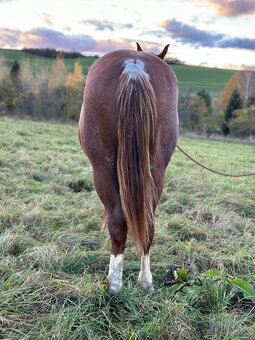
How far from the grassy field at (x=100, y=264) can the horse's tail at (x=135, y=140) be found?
0.53 metres

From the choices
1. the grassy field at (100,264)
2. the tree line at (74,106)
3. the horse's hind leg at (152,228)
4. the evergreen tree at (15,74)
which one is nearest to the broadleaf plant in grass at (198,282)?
the grassy field at (100,264)

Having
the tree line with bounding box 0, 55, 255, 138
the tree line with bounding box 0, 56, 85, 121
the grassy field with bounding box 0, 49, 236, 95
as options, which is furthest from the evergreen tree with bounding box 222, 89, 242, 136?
the tree line with bounding box 0, 56, 85, 121

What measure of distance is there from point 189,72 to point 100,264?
61547mm

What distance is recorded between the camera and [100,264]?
3174 mm

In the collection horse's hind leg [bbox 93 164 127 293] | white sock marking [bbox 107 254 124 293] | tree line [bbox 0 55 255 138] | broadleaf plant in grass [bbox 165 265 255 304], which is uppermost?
horse's hind leg [bbox 93 164 127 293]

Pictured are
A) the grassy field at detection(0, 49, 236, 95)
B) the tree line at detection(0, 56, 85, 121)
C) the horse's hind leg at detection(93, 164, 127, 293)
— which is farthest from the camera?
the grassy field at detection(0, 49, 236, 95)

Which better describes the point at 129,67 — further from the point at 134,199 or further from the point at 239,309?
the point at 239,309

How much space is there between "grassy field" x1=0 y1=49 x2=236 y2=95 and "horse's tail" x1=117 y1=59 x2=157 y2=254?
5184 cm

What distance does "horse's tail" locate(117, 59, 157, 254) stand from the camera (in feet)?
7.88

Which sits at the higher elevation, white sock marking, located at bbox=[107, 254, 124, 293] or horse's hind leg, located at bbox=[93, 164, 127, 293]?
horse's hind leg, located at bbox=[93, 164, 127, 293]

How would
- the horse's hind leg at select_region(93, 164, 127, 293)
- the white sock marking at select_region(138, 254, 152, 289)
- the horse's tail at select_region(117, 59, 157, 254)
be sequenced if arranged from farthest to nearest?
1. the white sock marking at select_region(138, 254, 152, 289)
2. the horse's hind leg at select_region(93, 164, 127, 293)
3. the horse's tail at select_region(117, 59, 157, 254)

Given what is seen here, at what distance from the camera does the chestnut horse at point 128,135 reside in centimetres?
242

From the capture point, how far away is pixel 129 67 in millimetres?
2439

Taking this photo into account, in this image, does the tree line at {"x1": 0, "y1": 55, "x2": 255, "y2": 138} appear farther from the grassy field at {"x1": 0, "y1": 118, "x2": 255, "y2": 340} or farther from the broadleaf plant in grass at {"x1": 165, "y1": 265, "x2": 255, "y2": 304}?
the broadleaf plant in grass at {"x1": 165, "y1": 265, "x2": 255, "y2": 304}
